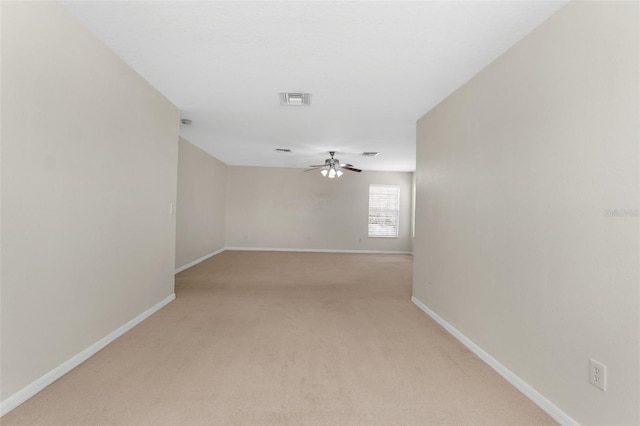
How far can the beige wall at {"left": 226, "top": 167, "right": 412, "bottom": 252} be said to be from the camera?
8539 millimetres

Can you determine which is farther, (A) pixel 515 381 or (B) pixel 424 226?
(B) pixel 424 226

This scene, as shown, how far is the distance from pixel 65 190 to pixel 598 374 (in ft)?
10.7

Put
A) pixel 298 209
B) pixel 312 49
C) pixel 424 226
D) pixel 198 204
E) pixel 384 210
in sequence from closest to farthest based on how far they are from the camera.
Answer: pixel 312 49 → pixel 424 226 → pixel 198 204 → pixel 298 209 → pixel 384 210

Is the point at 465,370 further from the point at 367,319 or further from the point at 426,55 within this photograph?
the point at 426,55

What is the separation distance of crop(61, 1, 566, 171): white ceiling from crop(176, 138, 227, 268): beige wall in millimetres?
2031

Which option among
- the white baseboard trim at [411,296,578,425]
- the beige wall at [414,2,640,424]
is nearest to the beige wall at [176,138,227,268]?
the white baseboard trim at [411,296,578,425]

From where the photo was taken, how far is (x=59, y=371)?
194 cm

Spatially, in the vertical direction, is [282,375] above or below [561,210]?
below

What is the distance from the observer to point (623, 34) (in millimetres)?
1385

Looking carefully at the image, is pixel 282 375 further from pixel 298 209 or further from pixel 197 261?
pixel 298 209

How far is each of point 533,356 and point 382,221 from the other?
274 inches

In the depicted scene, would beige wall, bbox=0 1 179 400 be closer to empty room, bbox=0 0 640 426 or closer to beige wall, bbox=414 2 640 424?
empty room, bbox=0 0 640 426

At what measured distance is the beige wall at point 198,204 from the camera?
5457mm

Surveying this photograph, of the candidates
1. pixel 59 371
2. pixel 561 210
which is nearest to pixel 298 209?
pixel 59 371
